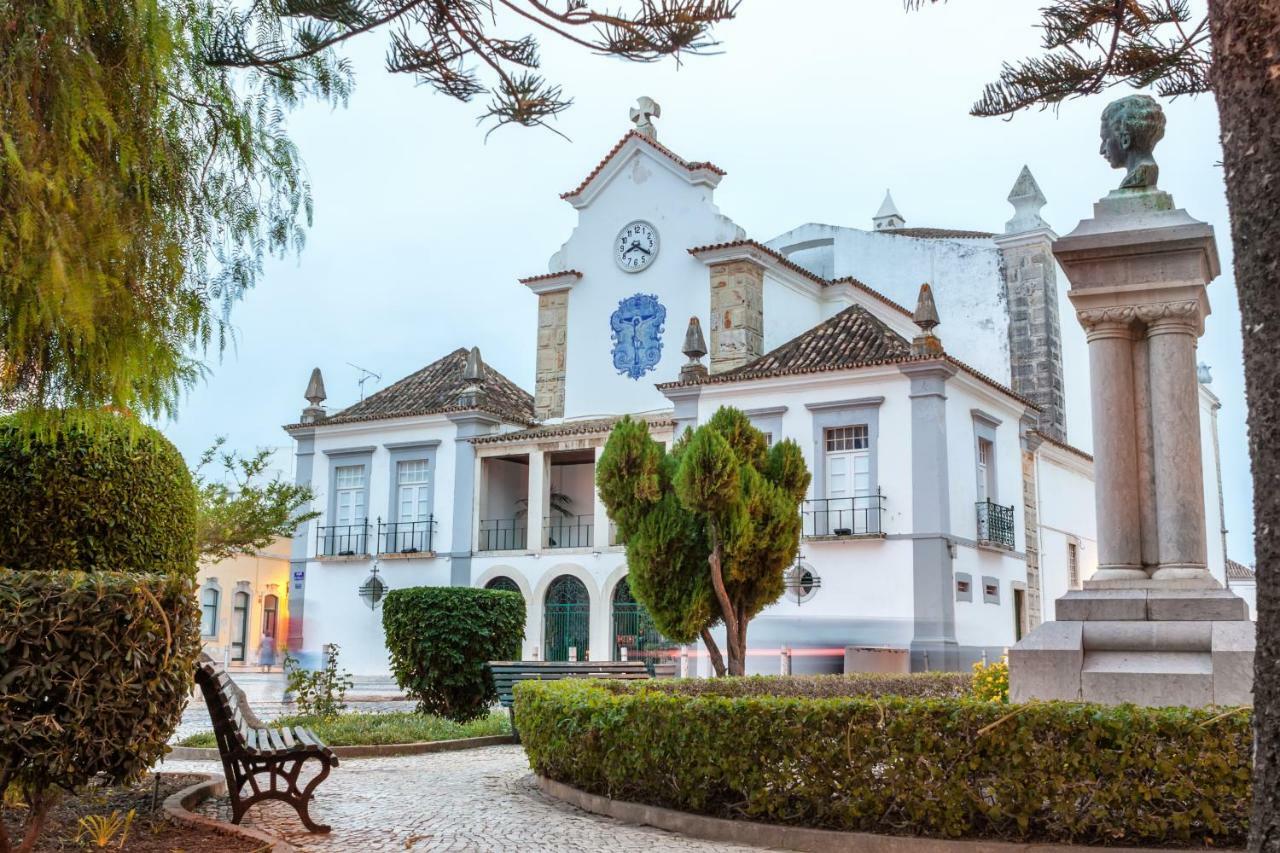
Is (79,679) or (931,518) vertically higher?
(931,518)

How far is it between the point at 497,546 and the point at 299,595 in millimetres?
5133

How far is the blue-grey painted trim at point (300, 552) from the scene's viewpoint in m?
29.4

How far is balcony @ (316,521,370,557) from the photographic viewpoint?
2903 cm

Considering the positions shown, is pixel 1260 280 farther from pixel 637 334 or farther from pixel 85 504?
pixel 637 334

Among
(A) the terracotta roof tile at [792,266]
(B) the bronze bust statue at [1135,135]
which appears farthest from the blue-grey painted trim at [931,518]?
(B) the bronze bust statue at [1135,135]

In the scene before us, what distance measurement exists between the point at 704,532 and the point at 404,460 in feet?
52.3

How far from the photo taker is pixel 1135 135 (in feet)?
29.7

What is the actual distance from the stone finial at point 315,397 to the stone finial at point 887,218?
16.7 meters

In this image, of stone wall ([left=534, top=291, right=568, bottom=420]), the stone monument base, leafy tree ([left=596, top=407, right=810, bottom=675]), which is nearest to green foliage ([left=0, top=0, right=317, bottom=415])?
the stone monument base

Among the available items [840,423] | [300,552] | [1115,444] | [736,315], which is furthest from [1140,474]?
[300,552]

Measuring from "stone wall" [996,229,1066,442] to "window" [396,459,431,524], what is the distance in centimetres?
1368

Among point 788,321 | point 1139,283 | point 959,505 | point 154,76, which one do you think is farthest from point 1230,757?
point 788,321

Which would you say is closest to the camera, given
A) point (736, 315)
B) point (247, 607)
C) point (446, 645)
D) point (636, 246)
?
point (446, 645)

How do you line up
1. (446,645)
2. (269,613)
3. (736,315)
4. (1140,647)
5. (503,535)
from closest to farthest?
(1140,647)
(446,645)
(736,315)
(503,535)
(269,613)
